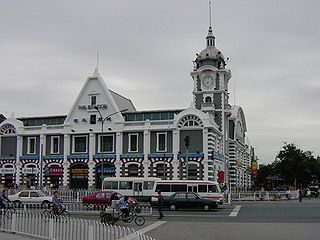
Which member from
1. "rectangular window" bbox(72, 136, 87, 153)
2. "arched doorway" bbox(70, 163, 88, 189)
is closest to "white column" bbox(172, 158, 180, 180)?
"arched doorway" bbox(70, 163, 88, 189)

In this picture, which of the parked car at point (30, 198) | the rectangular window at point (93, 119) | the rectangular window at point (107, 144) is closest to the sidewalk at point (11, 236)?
the parked car at point (30, 198)

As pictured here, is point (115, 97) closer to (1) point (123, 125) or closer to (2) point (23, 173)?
(1) point (123, 125)

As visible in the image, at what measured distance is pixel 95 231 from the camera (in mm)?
14508

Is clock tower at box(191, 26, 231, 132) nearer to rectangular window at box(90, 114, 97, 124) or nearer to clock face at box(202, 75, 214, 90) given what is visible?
clock face at box(202, 75, 214, 90)

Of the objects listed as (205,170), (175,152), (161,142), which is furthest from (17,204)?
(205,170)

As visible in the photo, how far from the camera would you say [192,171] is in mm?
54656

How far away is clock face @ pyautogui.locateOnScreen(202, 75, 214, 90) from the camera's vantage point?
222 feet

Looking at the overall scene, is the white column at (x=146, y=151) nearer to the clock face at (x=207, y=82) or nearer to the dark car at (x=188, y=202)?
the clock face at (x=207, y=82)

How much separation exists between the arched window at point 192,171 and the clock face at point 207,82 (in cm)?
1654

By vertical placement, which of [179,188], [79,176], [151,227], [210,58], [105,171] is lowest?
[151,227]

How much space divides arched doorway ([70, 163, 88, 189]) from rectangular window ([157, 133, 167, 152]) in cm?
937

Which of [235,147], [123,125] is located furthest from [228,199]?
[235,147]

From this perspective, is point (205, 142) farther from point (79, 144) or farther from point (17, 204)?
point (17, 204)

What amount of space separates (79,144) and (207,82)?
66.5 feet
